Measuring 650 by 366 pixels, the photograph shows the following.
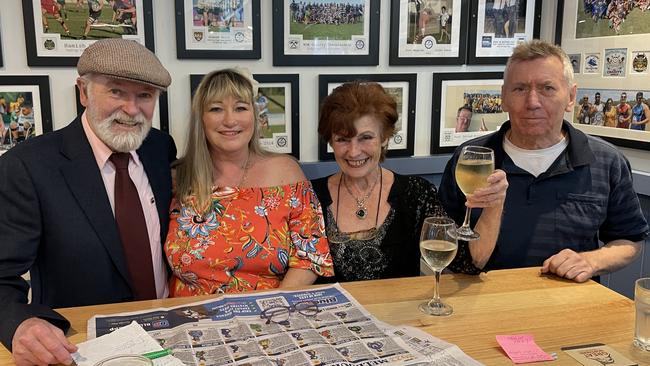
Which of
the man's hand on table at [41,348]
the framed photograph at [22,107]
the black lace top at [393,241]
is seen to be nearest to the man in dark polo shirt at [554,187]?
the black lace top at [393,241]

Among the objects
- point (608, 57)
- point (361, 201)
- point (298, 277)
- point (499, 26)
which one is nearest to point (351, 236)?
point (361, 201)

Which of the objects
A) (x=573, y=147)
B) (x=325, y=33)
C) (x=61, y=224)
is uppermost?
(x=325, y=33)

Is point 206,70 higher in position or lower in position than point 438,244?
higher

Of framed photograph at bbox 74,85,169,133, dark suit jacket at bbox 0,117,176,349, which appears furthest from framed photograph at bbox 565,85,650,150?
dark suit jacket at bbox 0,117,176,349

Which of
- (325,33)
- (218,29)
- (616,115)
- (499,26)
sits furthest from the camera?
(499,26)

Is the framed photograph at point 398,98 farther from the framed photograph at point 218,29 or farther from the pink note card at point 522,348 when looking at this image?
the pink note card at point 522,348

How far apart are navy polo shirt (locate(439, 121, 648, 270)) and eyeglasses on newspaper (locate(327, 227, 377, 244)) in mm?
441

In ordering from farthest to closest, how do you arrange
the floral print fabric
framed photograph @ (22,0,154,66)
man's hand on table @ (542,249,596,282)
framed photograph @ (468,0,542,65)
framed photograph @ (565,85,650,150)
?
framed photograph @ (468,0,542,65)
framed photograph @ (565,85,650,150)
framed photograph @ (22,0,154,66)
the floral print fabric
man's hand on table @ (542,249,596,282)

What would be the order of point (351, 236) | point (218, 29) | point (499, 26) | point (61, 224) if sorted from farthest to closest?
point (499, 26) → point (218, 29) → point (351, 236) → point (61, 224)

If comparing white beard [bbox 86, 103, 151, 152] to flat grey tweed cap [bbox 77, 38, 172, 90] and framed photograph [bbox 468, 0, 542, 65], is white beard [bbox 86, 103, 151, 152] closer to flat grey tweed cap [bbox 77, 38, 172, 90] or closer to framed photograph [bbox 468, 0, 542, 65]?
flat grey tweed cap [bbox 77, 38, 172, 90]

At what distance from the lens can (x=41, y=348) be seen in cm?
118

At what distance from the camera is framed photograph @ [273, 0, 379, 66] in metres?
2.65

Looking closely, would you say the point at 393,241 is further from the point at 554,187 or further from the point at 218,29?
the point at 218,29

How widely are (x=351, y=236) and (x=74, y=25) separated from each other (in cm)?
150
